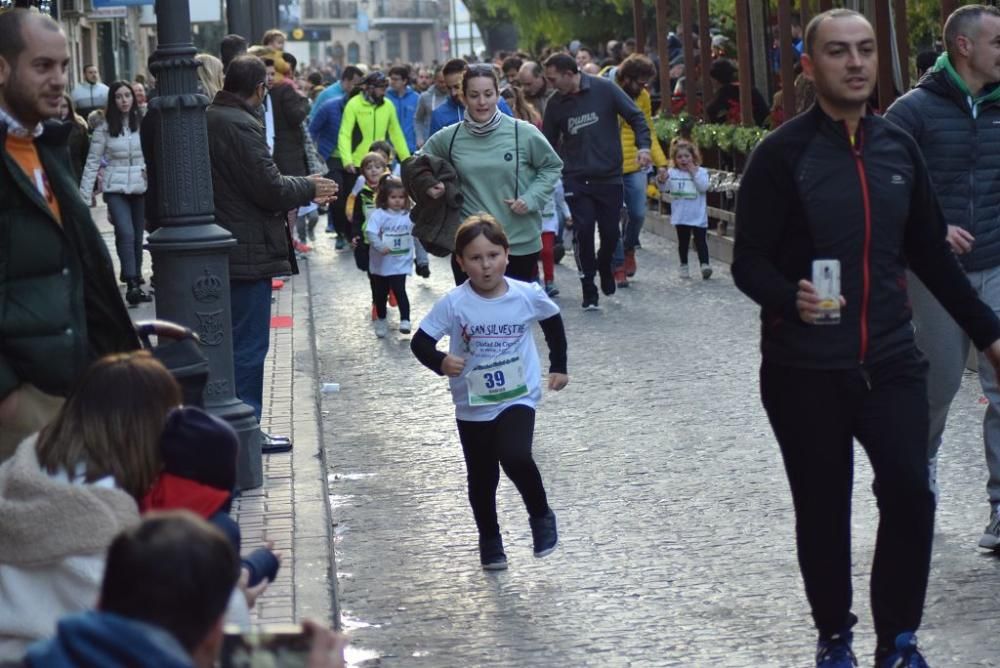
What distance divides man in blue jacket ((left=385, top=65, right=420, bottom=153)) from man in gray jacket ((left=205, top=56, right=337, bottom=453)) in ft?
45.6

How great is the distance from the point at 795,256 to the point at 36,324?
6.37ft

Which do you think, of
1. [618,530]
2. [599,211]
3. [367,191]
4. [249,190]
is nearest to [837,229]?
[618,530]

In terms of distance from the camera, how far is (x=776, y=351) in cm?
541

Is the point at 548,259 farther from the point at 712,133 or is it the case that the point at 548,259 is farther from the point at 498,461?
the point at 498,461

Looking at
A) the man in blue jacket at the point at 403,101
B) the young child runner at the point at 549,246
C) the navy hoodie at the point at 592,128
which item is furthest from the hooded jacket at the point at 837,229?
the man in blue jacket at the point at 403,101

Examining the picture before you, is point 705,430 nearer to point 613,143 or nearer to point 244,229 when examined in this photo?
point 244,229

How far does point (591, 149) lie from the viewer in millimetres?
15023

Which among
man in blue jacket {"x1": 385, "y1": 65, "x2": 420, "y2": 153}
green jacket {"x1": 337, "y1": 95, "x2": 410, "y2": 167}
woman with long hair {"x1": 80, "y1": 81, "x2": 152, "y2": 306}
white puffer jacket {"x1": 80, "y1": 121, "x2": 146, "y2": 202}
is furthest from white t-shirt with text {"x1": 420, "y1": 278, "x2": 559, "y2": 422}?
man in blue jacket {"x1": 385, "y1": 65, "x2": 420, "y2": 153}

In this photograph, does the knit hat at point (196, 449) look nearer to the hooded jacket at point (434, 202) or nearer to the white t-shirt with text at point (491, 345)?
the white t-shirt with text at point (491, 345)

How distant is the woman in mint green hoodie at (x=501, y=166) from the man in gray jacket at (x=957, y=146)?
3394mm

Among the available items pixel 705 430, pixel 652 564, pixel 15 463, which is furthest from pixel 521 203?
pixel 15 463

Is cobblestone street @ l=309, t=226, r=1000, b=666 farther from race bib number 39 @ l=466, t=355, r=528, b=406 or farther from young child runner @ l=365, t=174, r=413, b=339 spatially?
young child runner @ l=365, t=174, r=413, b=339

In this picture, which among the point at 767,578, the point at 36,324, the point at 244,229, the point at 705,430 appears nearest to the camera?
the point at 36,324

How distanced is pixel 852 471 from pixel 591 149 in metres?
9.74
